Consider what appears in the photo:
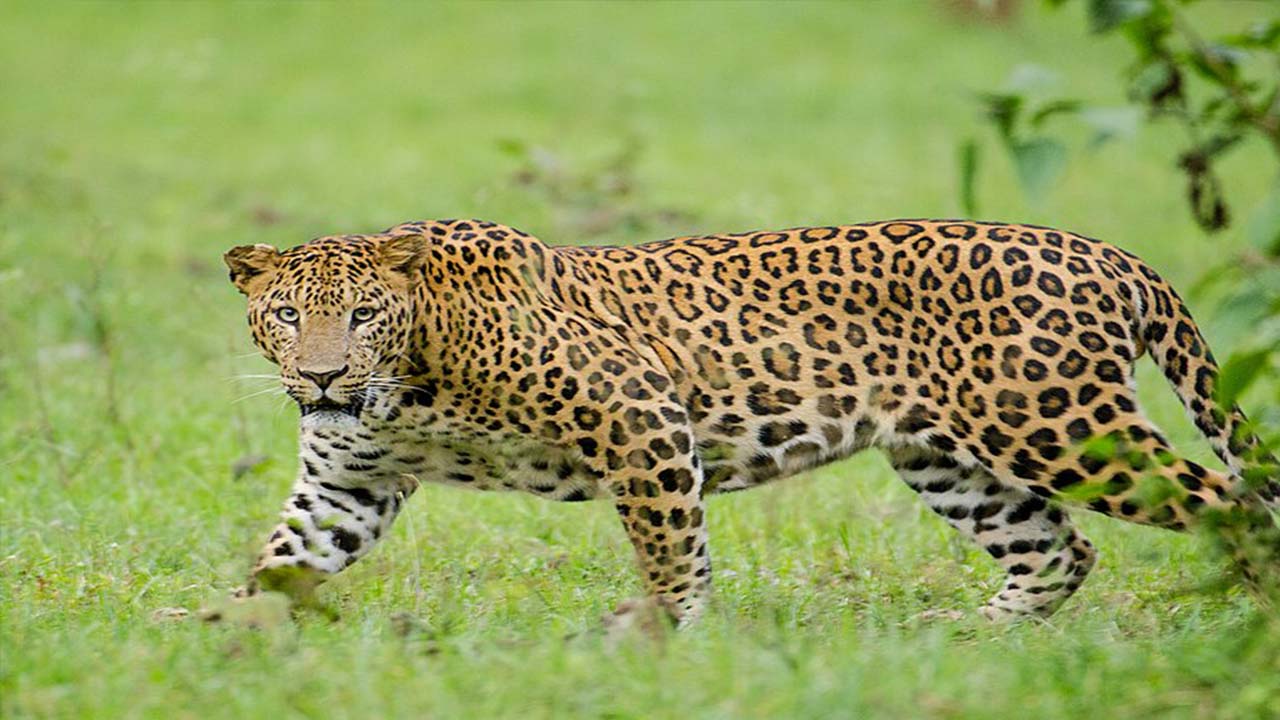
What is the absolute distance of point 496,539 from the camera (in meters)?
8.47

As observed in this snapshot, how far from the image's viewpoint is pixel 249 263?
6809 mm

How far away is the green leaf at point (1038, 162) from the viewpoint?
12.2 ft

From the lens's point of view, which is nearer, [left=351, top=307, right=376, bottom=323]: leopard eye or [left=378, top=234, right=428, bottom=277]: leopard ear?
[left=351, top=307, right=376, bottom=323]: leopard eye

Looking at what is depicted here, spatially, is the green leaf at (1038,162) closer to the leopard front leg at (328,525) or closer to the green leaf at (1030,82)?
the green leaf at (1030,82)

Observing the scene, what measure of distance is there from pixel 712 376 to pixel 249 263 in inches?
69.6

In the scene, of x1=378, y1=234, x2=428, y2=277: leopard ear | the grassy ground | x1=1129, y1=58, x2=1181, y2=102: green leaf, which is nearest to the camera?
x1=1129, y1=58, x2=1181, y2=102: green leaf

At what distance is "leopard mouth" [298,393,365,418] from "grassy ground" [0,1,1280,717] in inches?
10.1

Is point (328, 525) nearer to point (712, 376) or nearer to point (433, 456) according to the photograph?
point (433, 456)

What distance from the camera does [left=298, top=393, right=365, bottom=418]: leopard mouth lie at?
6512 mm

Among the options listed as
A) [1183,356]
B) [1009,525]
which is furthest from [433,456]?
[1183,356]

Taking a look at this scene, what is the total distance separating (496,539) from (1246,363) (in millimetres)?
4696

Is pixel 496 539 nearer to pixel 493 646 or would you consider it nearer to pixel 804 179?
pixel 493 646

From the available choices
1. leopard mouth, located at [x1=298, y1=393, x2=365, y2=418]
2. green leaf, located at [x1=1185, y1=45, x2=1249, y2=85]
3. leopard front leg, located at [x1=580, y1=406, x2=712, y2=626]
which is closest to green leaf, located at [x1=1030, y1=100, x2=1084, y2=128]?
green leaf, located at [x1=1185, y1=45, x2=1249, y2=85]

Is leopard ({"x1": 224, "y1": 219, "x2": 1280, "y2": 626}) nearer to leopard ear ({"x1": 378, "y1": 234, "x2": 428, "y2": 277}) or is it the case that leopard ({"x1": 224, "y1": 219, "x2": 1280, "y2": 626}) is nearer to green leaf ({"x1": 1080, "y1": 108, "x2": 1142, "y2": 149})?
leopard ear ({"x1": 378, "y1": 234, "x2": 428, "y2": 277})
